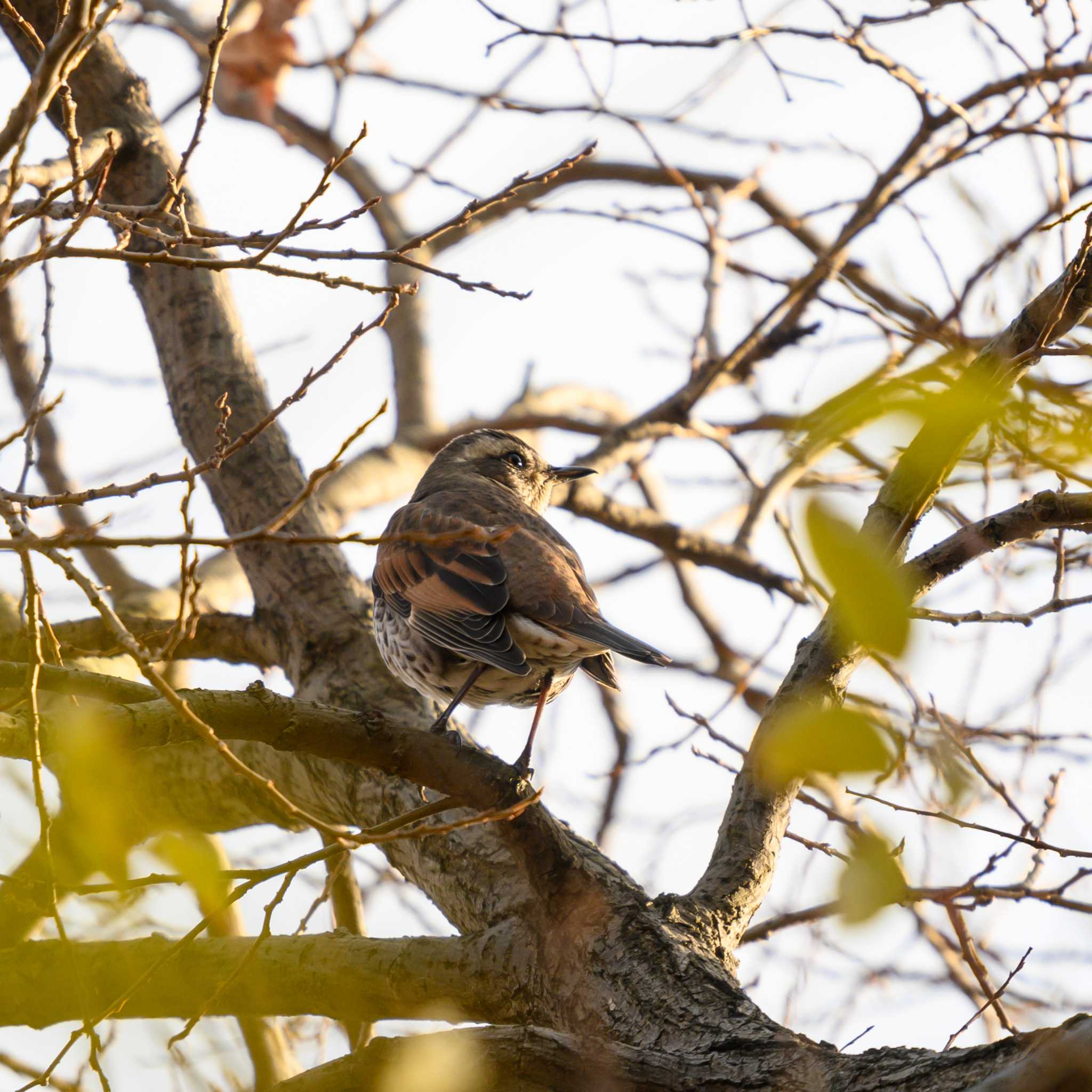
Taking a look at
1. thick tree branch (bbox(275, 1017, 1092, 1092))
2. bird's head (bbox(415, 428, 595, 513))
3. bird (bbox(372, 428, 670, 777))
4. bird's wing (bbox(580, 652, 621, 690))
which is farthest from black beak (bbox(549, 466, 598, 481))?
thick tree branch (bbox(275, 1017, 1092, 1092))

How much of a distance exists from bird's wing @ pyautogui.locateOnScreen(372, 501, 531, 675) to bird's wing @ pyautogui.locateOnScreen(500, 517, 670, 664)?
0.21 ft

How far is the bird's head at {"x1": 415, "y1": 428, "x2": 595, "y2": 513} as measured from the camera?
6.99 metres

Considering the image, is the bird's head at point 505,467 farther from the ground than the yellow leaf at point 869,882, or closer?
farther from the ground

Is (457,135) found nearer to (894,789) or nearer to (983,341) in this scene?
(983,341)

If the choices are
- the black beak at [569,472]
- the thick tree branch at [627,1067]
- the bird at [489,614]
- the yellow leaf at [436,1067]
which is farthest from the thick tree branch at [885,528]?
the black beak at [569,472]

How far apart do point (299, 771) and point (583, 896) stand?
198 centimetres

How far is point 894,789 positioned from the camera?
166 inches

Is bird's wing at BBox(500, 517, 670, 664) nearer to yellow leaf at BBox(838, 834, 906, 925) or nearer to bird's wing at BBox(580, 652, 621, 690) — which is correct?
bird's wing at BBox(580, 652, 621, 690)

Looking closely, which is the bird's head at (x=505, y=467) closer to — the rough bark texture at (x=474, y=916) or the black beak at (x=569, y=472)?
the black beak at (x=569, y=472)

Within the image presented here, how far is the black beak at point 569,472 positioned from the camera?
7.02 meters

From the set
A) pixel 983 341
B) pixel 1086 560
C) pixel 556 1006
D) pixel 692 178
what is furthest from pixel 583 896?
pixel 692 178

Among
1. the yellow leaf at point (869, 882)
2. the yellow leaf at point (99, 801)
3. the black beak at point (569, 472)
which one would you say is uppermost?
the black beak at point (569, 472)

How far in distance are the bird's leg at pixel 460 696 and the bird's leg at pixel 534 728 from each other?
279 mm

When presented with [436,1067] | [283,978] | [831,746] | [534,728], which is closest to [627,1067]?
[436,1067]
